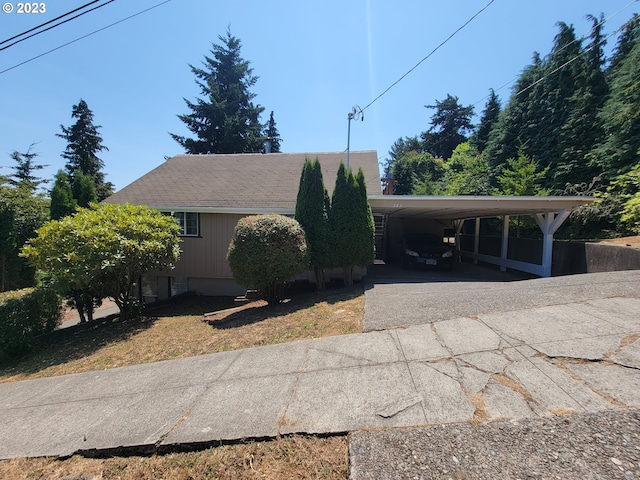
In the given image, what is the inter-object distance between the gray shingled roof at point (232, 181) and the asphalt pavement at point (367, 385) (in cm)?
575

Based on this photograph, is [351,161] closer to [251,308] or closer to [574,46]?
[251,308]

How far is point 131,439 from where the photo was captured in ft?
8.54

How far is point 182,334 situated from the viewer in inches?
235

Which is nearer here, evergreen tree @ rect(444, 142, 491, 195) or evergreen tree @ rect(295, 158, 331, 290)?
evergreen tree @ rect(295, 158, 331, 290)

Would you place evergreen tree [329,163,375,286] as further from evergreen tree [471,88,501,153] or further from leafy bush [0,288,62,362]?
evergreen tree [471,88,501,153]

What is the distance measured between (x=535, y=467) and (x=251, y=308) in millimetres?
6364

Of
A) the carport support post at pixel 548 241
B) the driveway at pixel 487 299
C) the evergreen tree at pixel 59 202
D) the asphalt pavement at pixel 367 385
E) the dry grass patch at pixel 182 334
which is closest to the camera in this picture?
the asphalt pavement at pixel 367 385

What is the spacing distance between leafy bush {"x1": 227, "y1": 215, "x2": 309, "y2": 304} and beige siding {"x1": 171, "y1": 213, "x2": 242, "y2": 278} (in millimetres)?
3033

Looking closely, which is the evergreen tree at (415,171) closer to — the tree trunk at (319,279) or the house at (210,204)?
the house at (210,204)

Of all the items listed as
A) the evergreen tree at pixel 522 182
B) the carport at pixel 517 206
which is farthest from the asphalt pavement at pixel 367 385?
the evergreen tree at pixel 522 182

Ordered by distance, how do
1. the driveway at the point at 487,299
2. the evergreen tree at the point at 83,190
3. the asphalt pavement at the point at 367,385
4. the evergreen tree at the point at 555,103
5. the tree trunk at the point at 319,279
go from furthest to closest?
the evergreen tree at the point at 555,103 < the evergreen tree at the point at 83,190 < the tree trunk at the point at 319,279 < the driveway at the point at 487,299 < the asphalt pavement at the point at 367,385

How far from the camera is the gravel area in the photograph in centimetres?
179

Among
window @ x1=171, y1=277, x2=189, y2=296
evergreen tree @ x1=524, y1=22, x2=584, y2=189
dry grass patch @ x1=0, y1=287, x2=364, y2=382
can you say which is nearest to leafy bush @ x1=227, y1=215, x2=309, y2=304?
dry grass patch @ x1=0, y1=287, x2=364, y2=382

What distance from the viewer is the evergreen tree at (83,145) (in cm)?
2595
